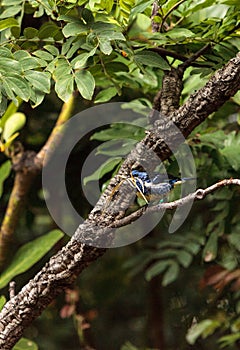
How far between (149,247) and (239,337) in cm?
36

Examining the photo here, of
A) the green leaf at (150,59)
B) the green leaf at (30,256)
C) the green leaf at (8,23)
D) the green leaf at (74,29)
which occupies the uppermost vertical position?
the green leaf at (74,29)

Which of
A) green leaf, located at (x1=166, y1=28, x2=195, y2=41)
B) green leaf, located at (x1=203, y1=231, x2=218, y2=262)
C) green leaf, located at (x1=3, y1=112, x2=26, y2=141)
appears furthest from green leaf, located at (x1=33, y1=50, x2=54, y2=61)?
green leaf, located at (x1=203, y1=231, x2=218, y2=262)

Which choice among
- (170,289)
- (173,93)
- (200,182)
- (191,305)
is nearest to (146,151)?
(173,93)

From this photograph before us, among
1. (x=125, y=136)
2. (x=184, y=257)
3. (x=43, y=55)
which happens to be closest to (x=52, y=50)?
(x=43, y=55)

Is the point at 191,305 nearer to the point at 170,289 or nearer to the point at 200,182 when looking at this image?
the point at 170,289

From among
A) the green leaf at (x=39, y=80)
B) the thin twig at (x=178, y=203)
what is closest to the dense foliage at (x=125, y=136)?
the green leaf at (x=39, y=80)

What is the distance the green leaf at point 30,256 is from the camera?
941mm

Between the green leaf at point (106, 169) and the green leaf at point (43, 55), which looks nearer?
the green leaf at point (43, 55)

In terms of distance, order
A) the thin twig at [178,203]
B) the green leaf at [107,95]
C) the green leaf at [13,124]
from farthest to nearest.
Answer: the green leaf at [13,124]
the green leaf at [107,95]
the thin twig at [178,203]

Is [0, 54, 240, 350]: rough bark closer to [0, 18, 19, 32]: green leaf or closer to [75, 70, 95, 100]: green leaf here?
[75, 70, 95, 100]: green leaf

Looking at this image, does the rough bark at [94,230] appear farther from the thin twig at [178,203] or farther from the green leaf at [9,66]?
the green leaf at [9,66]

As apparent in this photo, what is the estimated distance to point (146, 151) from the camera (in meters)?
0.61

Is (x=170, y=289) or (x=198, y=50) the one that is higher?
(x=198, y=50)

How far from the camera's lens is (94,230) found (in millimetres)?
603
